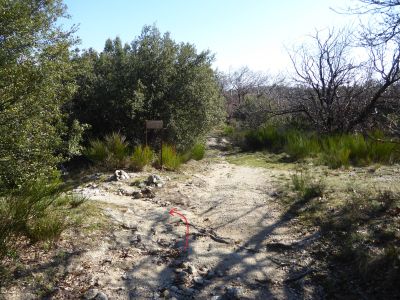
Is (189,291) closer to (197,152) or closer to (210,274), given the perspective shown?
(210,274)

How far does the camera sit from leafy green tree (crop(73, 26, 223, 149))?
361 inches

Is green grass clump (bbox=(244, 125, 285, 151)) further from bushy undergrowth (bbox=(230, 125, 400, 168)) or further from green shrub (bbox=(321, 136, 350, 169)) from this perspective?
green shrub (bbox=(321, 136, 350, 169))

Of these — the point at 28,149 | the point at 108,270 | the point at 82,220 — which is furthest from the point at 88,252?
the point at 28,149

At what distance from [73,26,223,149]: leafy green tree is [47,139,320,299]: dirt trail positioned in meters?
3.36

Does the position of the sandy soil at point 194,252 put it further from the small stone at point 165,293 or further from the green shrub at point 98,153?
the green shrub at point 98,153

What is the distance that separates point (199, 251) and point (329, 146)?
6.29 metres

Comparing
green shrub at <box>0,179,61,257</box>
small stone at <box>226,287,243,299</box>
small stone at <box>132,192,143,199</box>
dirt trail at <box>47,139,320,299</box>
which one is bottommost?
small stone at <box>226,287,243,299</box>

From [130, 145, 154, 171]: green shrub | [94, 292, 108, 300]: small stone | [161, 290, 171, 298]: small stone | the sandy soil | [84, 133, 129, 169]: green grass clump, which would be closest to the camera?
A: [94, 292, 108, 300]: small stone

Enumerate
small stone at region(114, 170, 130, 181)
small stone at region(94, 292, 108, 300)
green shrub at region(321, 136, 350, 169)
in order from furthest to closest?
green shrub at region(321, 136, 350, 169) < small stone at region(114, 170, 130, 181) < small stone at region(94, 292, 108, 300)

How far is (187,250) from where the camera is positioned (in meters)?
3.99

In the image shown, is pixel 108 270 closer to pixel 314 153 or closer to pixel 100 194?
pixel 100 194

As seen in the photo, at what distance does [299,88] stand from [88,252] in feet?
38.7

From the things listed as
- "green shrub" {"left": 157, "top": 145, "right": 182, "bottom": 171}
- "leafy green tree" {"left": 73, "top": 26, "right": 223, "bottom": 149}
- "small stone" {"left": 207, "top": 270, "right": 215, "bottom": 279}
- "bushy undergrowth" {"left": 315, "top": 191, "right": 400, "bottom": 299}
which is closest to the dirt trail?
"small stone" {"left": 207, "top": 270, "right": 215, "bottom": 279}

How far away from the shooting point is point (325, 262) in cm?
375
